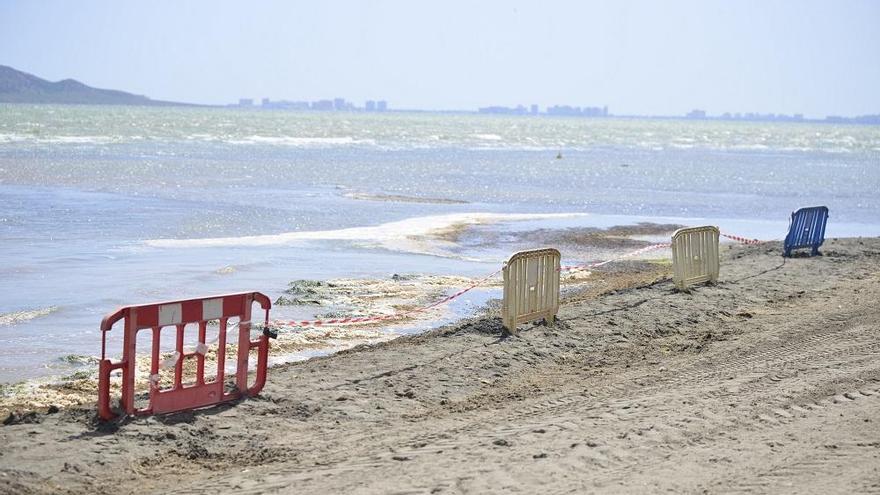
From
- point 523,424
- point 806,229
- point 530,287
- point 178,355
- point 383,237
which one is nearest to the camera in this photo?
point 178,355

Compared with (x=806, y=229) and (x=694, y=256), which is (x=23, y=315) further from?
(x=806, y=229)

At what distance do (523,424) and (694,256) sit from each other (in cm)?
841

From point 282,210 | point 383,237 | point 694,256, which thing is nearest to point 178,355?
point 694,256

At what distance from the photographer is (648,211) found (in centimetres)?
3875

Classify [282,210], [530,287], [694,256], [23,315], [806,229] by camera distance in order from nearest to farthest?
[530,287]
[23,315]
[694,256]
[806,229]
[282,210]

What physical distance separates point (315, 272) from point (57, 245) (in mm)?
6638

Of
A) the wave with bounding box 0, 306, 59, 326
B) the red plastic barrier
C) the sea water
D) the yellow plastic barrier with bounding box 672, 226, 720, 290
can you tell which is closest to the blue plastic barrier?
the yellow plastic barrier with bounding box 672, 226, 720, 290

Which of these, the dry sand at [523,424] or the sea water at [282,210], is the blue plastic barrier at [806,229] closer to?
the sea water at [282,210]

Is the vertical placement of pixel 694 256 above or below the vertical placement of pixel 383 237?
above

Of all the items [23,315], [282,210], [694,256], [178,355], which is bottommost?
[282,210]

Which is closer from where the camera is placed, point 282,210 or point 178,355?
point 178,355

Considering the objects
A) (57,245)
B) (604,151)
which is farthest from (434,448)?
(604,151)

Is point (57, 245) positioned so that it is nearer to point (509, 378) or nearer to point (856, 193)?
point (509, 378)

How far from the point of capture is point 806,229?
21.3 m
